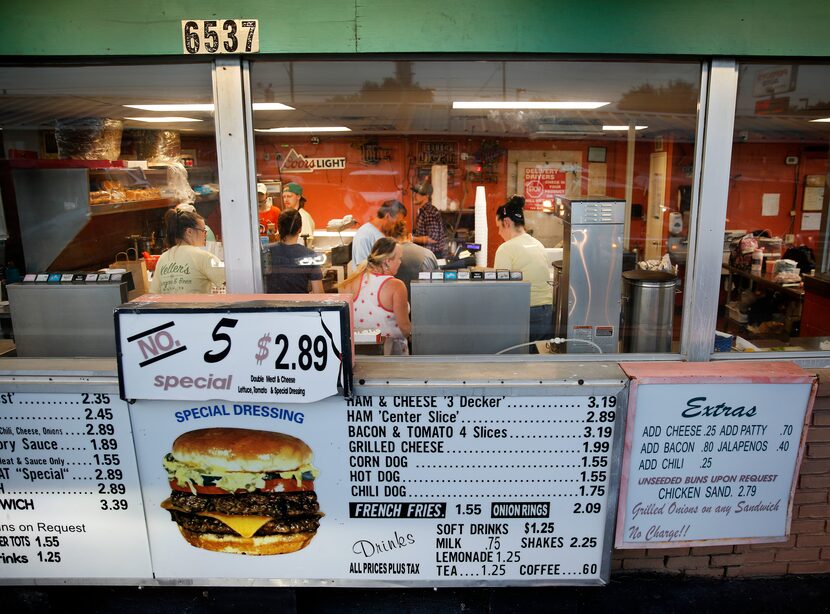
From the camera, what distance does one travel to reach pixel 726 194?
287 cm

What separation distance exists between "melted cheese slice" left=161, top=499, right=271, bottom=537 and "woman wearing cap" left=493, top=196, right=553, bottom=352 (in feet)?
6.48

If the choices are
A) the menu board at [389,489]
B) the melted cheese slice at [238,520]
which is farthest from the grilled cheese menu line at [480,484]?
the melted cheese slice at [238,520]

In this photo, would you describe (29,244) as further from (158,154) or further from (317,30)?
(317,30)

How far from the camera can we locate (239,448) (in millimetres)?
2711

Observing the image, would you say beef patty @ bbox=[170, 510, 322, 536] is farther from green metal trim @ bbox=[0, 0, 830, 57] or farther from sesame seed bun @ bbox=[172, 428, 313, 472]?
green metal trim @ bbox=[0, 0, 830, 57]

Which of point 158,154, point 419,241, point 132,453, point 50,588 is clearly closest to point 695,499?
point 132,453

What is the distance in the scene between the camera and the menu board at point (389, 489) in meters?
2.70

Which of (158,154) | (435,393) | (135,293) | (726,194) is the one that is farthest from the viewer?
(158,154)

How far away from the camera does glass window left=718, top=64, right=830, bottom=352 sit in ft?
10.4

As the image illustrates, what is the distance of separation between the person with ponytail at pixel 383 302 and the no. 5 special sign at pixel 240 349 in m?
1.11

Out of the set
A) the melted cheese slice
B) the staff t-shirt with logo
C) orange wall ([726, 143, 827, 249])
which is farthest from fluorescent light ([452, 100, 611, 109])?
the melted cheese slice

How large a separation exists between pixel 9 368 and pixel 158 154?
2473 mm

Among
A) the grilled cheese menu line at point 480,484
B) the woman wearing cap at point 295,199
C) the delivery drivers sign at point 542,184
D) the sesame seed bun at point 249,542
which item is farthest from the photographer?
the delivery drivers sign at point 542,184

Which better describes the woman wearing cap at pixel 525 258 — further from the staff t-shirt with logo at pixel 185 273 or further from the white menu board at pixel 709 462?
the staff t-shirt with logo at pixel 185 273
